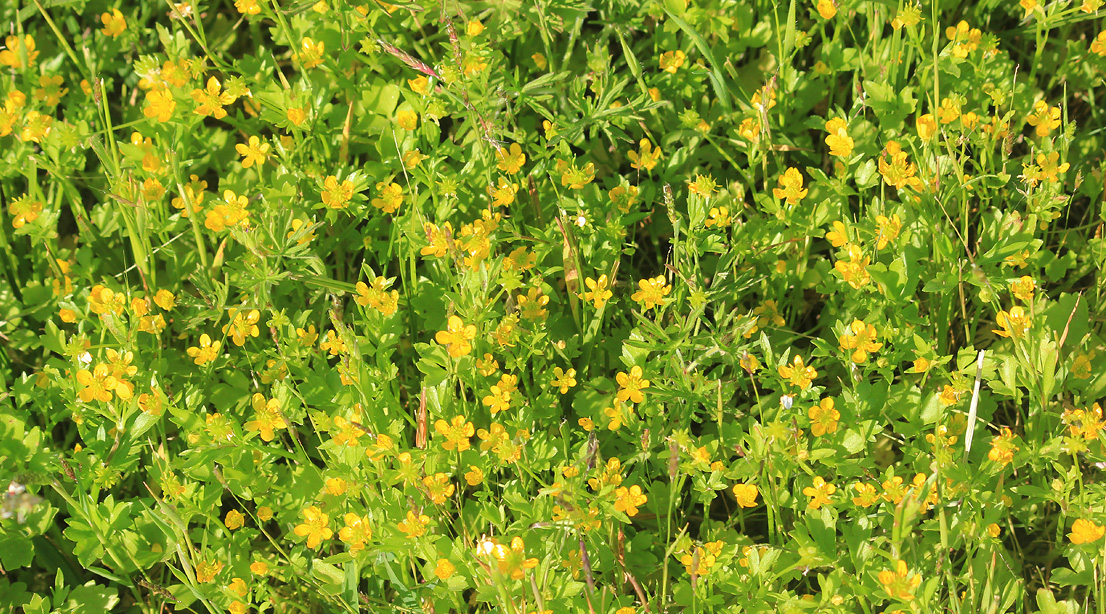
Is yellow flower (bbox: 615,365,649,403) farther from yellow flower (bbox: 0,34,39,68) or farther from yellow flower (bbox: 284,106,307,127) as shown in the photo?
yellow flower (bbox: 0,34,39,68)

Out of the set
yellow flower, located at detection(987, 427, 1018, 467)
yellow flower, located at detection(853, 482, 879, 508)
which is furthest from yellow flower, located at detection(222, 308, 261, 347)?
yellow flower, located at detection(987, 427, 1018, 467)

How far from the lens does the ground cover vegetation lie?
2.32 metres

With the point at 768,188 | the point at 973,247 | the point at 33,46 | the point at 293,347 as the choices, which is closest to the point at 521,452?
the point at 293,347

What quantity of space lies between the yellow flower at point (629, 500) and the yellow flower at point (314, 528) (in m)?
0.77

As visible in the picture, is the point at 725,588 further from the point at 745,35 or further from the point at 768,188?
the point at 745,35

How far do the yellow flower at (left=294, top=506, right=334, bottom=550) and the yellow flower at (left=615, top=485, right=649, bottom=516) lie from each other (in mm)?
765

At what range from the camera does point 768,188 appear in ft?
9.50

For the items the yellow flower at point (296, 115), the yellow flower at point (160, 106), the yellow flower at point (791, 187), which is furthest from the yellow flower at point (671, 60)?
the yellow flower at point (160, 106)

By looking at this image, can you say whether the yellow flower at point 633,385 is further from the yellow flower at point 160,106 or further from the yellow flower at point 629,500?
the yellow flower at point 160,106

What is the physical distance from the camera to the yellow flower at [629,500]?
2.26 metres

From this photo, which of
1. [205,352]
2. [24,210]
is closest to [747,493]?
[205,352]

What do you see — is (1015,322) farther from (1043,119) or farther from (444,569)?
(444,569)

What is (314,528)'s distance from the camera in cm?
234

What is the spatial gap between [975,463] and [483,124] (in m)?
1.68
